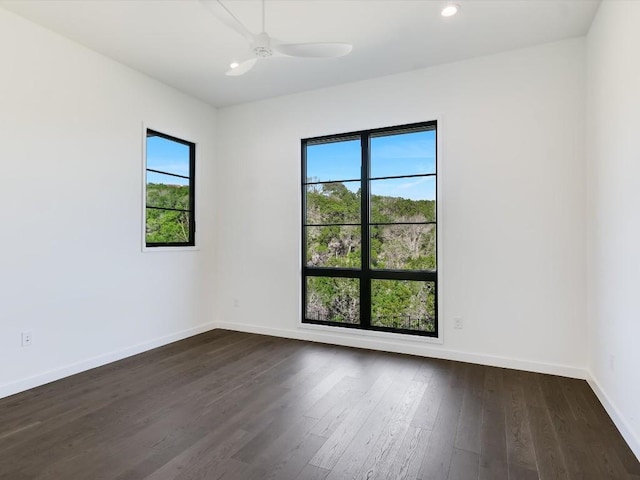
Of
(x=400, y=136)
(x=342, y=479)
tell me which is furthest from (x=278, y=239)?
(x=342, y=479)

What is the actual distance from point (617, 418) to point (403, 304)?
6.48ft

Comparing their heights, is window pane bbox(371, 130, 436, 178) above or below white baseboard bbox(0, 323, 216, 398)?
above

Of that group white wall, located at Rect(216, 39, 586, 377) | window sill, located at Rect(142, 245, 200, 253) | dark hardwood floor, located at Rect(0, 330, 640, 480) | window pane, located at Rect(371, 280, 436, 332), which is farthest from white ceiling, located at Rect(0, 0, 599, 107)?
dark hardwood floor, located at Rect(0, 330, 640, 480)

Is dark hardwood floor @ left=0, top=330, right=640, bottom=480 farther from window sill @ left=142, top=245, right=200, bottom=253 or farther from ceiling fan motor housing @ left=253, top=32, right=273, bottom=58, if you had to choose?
ceiling fan motor housing @ left=253, top=32, right=273, bottom=58

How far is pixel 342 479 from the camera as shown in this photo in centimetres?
184

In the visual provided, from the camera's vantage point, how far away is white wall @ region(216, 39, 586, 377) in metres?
3.24

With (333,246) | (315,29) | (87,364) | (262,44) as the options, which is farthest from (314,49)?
(87,364)

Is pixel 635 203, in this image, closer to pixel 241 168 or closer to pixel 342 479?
pixel 342 479

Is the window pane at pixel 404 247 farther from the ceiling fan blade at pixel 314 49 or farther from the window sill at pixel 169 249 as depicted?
the window sill at pixel 169 249

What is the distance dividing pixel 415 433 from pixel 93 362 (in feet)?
9.76

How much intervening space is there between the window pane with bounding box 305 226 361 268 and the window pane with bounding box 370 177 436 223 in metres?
0.35

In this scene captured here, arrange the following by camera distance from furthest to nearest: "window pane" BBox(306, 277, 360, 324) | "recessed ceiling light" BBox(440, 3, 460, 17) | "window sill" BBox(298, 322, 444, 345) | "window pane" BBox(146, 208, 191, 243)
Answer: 1. "window pane" BBox(306, 277, 360, 324)
2. "window pane" BBox(146, 208, 191, 243)
3. "window sill" BBox(298, 322, 444, 345)
4. "recessed ceiling light" BBox(440, 3, 460, 17)

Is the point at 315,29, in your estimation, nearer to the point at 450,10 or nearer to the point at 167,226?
the point at 450,10

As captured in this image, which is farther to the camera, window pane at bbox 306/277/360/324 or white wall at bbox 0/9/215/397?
window pane at bbox 306/277/360/324
